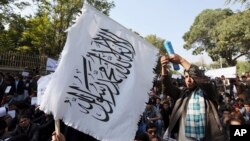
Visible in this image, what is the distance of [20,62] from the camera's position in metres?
19.3

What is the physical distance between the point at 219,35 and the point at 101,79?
38.4 m

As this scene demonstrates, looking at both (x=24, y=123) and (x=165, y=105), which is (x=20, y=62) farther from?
(x=24, y=123)

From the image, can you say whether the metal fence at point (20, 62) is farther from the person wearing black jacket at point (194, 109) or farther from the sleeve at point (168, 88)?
the person wearing black jacket at point (194, 109)

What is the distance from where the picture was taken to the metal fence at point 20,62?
1866cm

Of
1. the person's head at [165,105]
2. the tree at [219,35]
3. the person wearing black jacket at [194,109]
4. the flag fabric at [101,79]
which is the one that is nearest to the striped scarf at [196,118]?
the person wearing black jacket at [194,109]

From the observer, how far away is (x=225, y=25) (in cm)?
3869

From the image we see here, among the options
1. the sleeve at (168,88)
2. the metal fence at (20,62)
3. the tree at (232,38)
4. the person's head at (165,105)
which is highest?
the tree at (232,38)

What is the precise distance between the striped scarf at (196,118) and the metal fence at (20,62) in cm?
1589

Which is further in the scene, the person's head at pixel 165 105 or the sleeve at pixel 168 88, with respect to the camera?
the person's head at pixel 165 105

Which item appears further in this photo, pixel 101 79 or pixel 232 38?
pixel 232 38

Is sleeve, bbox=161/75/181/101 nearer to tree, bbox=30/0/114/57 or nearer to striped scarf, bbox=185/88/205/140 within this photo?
striped scarf, bbox=185/88/205/140

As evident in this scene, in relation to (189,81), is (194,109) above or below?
below

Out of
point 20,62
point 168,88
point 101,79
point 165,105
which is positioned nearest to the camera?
point 101,79

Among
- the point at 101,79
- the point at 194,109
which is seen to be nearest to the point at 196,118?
the point at 194,109
